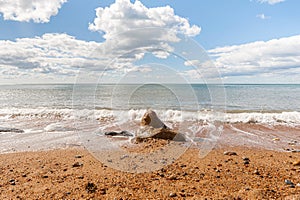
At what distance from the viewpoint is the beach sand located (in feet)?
10.6

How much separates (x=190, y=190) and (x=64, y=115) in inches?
529

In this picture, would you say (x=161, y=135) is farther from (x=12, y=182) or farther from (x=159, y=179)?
(x=12, y=182)

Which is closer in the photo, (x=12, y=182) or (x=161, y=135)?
(x=12, y=182)

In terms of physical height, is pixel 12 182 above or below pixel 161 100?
below

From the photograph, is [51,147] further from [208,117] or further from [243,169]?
[208,117]

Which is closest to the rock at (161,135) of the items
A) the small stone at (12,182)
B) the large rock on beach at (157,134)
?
the large rock on beach at (157,134)

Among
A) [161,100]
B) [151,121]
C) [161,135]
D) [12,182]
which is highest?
[161,100]

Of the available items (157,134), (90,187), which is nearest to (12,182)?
(90,187)

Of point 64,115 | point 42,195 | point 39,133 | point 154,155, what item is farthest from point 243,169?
point 64,115

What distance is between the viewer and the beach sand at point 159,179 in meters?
3.23

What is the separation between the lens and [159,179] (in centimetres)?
376

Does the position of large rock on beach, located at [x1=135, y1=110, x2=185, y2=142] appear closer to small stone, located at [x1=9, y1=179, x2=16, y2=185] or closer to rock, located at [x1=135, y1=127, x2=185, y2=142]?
rock, located at [x1=135, y1=127, x2=185, y2=142]

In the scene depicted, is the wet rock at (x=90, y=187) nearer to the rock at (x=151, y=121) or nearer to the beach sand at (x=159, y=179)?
the beach sand at (x=159, y=179)

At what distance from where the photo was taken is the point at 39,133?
338 inches
